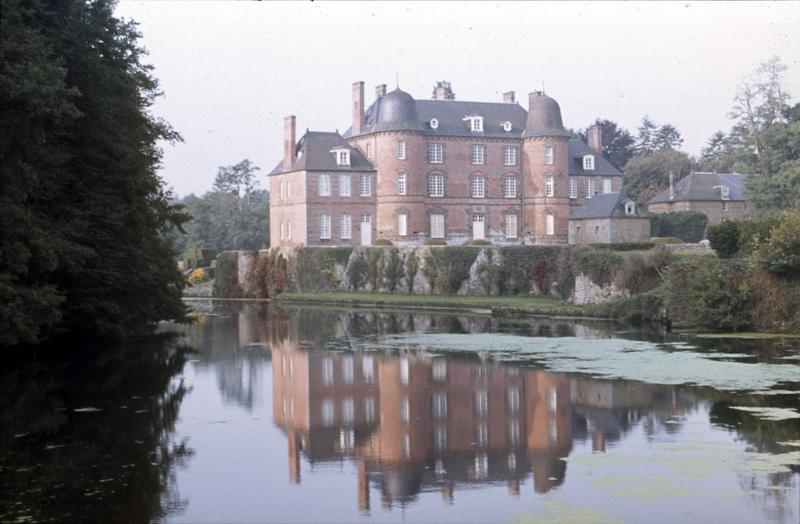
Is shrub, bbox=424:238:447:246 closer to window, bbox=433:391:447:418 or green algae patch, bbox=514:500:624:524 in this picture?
window, bbox=433:391:447:418

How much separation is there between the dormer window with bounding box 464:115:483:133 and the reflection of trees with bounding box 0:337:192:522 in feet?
110

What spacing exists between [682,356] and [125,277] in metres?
11.3

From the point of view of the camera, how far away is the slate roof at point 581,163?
173 feet

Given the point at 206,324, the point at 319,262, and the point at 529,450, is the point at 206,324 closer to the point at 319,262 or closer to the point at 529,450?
the point at 319,262

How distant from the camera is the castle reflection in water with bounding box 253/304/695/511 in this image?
10062mm

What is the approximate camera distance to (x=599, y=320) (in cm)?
2936

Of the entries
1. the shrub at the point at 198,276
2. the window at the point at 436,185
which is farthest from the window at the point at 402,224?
the shrub at the point at 198,276

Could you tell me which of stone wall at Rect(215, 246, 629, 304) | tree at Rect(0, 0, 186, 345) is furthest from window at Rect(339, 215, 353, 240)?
tree at Rect(0, 0, 186, 345)

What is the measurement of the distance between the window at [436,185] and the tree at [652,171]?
1938 centimetres

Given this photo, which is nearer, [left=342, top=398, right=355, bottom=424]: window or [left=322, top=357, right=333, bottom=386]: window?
[left=342, top=398, right=355, bottom=424]: window

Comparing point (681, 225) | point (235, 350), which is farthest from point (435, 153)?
point (235, 350)

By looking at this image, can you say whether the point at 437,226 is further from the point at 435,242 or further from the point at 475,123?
the point at 475,123

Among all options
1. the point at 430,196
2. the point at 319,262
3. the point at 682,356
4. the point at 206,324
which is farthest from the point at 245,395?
the point at 430,196

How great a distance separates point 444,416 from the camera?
13133 millimetres
